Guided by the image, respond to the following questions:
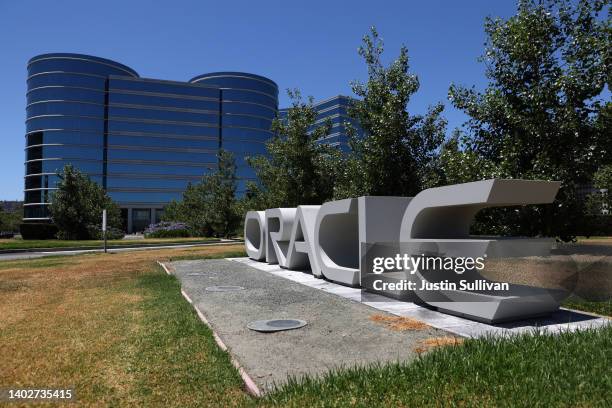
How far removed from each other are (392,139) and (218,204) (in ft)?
109

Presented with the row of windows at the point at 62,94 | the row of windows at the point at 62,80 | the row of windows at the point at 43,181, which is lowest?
the row of windows at the point at 43,181

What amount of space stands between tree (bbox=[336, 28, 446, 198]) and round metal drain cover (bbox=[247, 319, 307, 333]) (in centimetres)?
971

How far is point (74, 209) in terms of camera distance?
45062 mm

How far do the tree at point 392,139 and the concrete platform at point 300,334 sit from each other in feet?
20.5

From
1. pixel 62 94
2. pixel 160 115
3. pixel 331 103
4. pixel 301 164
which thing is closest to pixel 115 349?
pixel 301 164

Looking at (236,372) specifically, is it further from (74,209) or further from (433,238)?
(74,209)

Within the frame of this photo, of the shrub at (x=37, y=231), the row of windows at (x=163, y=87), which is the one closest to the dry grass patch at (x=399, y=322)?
the shrub at (x=37, y=231)

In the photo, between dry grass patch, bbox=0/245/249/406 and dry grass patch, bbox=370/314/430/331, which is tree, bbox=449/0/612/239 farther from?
dry grass patch, bbox=0/245/249/406

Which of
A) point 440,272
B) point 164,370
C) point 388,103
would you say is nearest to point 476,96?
point 388,103

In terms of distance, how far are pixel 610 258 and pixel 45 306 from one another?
2227 centimetres

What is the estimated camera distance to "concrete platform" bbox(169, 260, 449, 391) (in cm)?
569

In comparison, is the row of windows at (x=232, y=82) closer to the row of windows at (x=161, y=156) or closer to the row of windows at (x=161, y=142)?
the row of windows at (x=161, y=142)

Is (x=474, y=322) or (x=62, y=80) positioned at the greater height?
(x=62, y=80)

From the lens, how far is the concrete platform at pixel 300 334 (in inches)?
224
